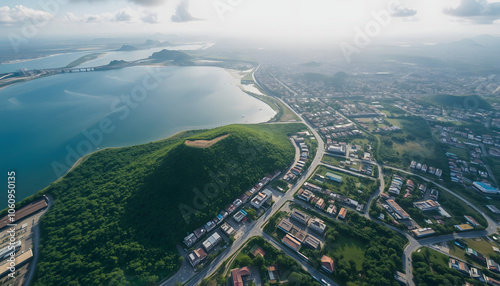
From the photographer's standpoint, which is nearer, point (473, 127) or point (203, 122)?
point (473, 127)

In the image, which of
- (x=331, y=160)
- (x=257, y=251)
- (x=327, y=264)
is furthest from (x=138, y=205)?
(x=331, y=160)

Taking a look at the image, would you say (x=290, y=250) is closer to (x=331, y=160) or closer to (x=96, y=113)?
(x=331, y=160)

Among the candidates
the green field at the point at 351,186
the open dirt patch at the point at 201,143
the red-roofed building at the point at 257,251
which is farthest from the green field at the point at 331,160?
the red-roofed building at the point at 257,251

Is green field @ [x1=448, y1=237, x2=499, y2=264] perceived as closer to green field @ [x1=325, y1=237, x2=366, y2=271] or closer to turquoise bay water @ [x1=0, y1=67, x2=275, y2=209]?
green field @ [x1=325, y1=237, x2=366, y2=271]

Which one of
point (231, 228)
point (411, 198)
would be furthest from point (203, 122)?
point (411, 198)

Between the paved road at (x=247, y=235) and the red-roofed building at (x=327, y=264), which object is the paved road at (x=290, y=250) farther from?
the red-roofed building at (x=327, y=264)

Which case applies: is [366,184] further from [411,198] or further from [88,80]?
[88,80]

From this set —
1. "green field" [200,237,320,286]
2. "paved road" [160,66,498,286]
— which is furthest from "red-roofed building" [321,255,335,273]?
"green field" [200,237,320,286]
